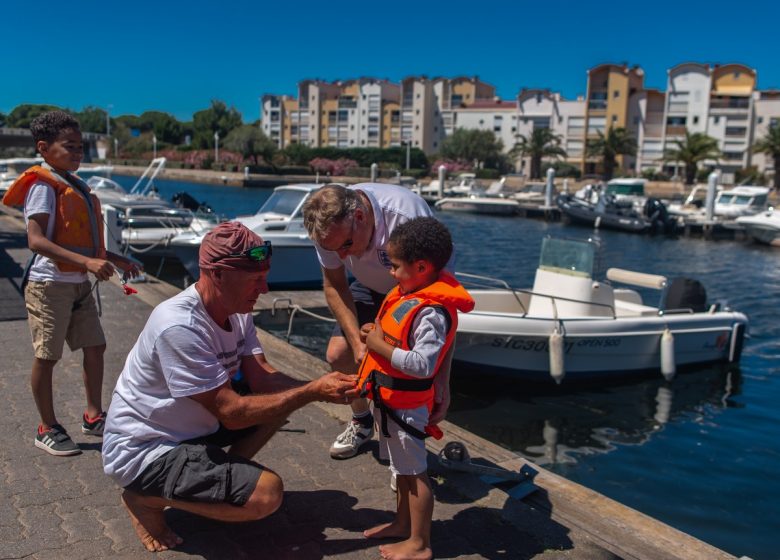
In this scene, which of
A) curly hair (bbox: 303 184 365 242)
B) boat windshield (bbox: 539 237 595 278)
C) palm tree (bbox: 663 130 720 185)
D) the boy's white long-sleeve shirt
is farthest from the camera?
palm tree (bbox: 663 130 720 185)

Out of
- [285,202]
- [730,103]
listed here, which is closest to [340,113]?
[730,103]

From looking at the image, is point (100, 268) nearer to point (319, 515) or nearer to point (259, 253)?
point (259, 253)

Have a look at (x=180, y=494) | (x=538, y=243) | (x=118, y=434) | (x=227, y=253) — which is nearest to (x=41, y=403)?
(x=118, y=434)

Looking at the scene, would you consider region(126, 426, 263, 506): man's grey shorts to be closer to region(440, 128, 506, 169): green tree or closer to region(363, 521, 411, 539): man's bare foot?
region(363, 521, 411, 539): man's bare foot

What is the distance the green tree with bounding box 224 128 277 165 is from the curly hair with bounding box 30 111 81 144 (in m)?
98.2

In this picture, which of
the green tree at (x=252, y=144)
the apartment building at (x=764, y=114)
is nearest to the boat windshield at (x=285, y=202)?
the apartment building at (x=764, y=114)

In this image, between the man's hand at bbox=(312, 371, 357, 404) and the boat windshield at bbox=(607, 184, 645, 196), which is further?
the boat windshield at bbox=(607, 184, 645, 196)

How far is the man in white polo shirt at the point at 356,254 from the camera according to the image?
361 centimetres

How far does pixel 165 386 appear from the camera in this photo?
9.75ft

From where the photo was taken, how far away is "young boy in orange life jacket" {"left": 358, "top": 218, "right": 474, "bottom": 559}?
3.13 m

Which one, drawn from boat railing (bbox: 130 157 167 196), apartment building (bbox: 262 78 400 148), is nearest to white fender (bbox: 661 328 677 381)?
boat railing (bbox: 130 157 167 196)

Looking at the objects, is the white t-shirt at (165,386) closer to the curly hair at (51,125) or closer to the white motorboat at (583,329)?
the curly hair at (51,125)

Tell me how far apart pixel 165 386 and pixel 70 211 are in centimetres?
184

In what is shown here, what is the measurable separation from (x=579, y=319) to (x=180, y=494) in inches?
281
